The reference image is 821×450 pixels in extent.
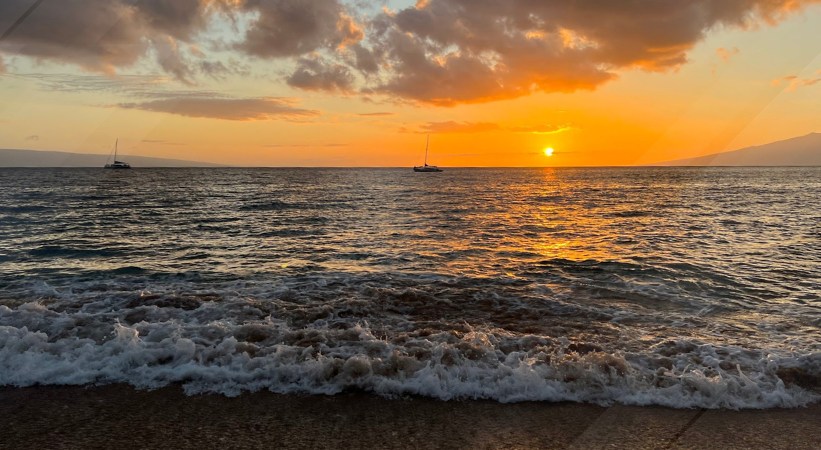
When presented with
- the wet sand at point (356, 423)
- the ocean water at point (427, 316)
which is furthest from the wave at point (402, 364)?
the wet sand at point (356, 423)

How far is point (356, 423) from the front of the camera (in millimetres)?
5039

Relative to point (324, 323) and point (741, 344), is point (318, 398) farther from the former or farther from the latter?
point (741, 344)

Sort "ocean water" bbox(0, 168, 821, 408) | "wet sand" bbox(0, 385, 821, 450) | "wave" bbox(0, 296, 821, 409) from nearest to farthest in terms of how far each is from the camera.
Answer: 1. "wet sand" bbox(0, 385, 821, 450)
2. "wave" bbox(0, 296, 821, 409)
3. "ocean water" bbox(0, 168, 821, 408)

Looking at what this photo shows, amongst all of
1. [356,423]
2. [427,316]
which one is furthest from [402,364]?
[427,316]

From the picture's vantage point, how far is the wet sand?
4668mm

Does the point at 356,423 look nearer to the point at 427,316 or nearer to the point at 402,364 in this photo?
the point at 402,364

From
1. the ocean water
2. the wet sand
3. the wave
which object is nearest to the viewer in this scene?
the wet sand

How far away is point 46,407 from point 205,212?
29.7 m

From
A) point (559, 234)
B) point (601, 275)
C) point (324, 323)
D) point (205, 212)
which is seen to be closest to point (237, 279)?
point (324, 323)

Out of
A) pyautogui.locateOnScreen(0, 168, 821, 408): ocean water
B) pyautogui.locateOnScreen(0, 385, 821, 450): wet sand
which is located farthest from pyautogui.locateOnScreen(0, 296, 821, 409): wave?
pyautogui.locateOnScreen(0, 385, 821, 450): wet sand

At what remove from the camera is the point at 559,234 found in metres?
22.7

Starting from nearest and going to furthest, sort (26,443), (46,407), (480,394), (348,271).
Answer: (26,443) < (46,407) < (480,394) < (348,271)

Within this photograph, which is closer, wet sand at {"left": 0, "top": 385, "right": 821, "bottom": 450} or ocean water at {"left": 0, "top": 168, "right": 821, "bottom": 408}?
wet sand at {"left": 0, "top": 385, "right": 821, "bottom": 450}

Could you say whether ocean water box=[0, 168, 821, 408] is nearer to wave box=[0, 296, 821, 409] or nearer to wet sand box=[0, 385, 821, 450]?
wave box=[0, 296, 821, 409]
